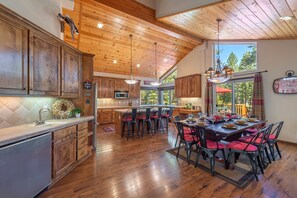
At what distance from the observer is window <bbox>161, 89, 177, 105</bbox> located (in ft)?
30.1

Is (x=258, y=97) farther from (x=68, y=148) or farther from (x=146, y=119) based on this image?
(x=68, y=148)

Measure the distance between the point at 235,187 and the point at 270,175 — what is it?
0.90m

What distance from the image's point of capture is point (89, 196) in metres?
2.16

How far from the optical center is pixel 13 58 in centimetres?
199

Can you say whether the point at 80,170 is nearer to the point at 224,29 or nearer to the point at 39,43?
the point at 39,43

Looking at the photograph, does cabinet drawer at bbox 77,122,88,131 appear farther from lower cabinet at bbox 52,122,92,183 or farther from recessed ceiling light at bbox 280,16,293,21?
recessed ceiling light at bbox 280,16,293,21

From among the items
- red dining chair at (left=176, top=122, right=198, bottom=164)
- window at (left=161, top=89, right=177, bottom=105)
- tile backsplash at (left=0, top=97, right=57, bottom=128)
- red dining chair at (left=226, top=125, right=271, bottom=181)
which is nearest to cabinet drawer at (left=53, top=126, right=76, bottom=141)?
tile backsplash at (left=0, top=97, right=57, bottom=128)

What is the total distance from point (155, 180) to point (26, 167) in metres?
1.88

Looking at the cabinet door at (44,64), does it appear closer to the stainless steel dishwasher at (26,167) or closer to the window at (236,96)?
the stainless steel dishwasher at (26,167)

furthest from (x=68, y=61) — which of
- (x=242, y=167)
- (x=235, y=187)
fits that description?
(x=242, y=167)

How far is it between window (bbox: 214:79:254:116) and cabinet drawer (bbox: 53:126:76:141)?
18.9ft

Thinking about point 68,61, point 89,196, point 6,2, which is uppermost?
point 6,2

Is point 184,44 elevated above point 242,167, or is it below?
above

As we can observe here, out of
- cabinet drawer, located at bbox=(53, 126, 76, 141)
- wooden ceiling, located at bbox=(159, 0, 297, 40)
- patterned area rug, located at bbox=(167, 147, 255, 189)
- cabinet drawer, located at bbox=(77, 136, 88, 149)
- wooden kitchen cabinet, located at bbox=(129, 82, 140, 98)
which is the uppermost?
wooden ceiling, located at bbox=(159, 0, 297, 40)
